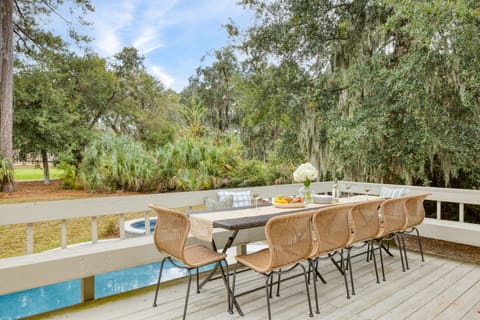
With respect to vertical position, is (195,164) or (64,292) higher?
(195,164)

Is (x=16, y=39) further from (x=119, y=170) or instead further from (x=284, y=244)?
(x=284, y=244)

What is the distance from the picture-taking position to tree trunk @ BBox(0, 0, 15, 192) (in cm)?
796

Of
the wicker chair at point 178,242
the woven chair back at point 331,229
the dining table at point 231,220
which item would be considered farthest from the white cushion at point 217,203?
the woven chair back at point 331,229

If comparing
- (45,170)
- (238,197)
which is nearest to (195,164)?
(238,197)

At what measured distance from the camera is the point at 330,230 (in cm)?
242

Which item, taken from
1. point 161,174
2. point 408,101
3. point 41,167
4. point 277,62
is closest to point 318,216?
point 408,101

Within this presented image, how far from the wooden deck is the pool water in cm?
100

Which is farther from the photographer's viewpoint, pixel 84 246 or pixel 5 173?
pixel 5 173

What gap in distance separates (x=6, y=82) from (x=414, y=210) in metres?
9.58

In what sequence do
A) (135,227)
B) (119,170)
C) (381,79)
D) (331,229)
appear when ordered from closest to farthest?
1. (331,229)
2. (381,79)
3. (135,227)
4. (119,170)

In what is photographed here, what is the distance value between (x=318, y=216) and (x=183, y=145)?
473cm

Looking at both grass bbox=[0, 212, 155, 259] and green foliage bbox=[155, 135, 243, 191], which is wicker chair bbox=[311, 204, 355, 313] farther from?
grass bbox=[0, 212, 155, 259]

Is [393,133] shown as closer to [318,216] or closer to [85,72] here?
[318,216]

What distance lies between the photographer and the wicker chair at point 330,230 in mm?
2305
